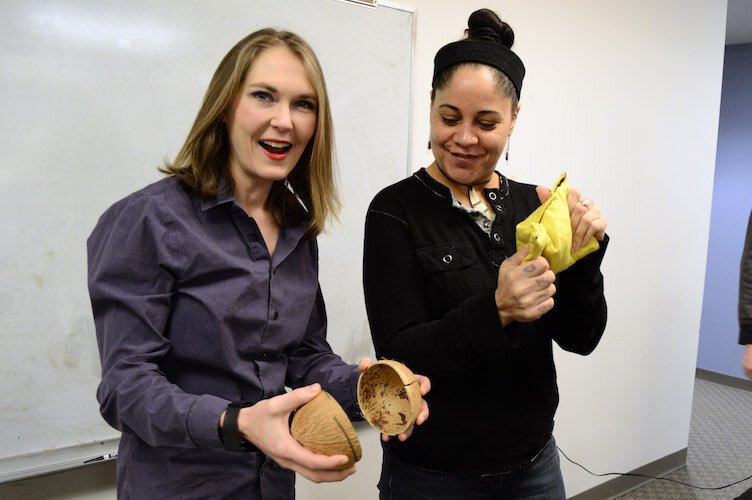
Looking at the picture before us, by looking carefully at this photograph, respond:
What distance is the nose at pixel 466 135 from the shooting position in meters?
1.15

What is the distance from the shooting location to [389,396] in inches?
40.0

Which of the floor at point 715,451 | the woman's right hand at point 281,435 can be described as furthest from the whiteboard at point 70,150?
the floor at point 715,451

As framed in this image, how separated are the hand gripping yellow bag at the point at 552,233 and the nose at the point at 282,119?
45cm

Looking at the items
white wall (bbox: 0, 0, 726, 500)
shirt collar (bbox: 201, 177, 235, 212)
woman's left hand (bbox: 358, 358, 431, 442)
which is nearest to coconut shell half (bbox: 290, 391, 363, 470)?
woman's left hand (bbox: 358, 358, 431, 442)

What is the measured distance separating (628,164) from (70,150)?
2.49 meters

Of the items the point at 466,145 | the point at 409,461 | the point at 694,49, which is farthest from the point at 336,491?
the point at 694,49

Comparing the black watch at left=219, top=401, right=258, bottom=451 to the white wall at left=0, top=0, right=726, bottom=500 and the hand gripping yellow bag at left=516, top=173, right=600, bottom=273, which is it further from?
the white wall at left=0, top=0, right=726, bottom=500

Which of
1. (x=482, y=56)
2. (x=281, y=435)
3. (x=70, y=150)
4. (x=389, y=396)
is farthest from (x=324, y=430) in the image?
(x=70, y=150)

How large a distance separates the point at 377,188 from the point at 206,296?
1233 millimetres

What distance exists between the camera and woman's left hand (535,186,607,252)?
3.38 feet

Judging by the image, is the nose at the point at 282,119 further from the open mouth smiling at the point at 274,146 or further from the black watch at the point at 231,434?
the black watch at the point at 231,434

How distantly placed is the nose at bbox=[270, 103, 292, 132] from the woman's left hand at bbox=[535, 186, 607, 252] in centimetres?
53

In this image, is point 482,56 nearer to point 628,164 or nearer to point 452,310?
point 452,310

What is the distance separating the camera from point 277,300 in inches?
41.1
